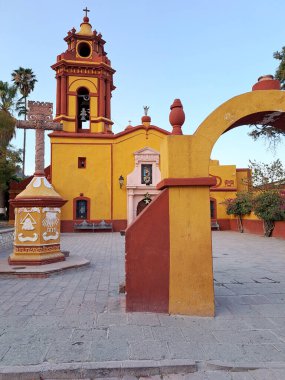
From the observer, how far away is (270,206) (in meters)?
15.7

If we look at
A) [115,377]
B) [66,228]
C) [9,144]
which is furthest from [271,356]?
[9,144]

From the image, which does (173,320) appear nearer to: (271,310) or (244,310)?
(244,310)

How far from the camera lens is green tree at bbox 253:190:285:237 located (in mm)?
15352

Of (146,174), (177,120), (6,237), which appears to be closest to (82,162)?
(146,174)

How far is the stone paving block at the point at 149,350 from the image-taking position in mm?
2925

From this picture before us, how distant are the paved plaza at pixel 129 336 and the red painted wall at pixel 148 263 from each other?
202mm

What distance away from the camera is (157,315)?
4.11 meters

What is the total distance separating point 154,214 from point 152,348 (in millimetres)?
1770

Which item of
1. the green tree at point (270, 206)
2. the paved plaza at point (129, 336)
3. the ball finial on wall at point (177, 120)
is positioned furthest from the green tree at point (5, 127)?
the ball finial on wall at point (177, 120)

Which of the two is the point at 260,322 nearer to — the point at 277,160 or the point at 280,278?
the point at 280,278

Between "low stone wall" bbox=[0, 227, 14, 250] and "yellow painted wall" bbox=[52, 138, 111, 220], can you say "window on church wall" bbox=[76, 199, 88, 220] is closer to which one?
"yellow painted wall" bbox=[52, 138, 111, 220]

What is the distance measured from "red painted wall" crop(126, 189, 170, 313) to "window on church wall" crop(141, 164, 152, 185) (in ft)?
55.4

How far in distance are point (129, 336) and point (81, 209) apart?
17.7 metres

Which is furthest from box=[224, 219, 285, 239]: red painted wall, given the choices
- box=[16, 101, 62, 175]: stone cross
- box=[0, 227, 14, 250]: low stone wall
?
box=[0, 227, 14, 250]: low stone wall
